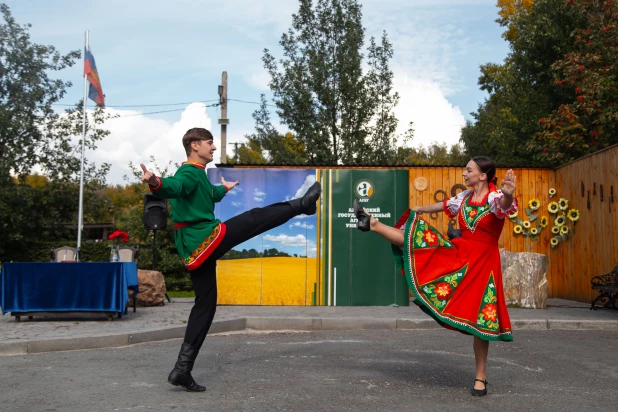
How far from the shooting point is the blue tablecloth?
9.84 meters

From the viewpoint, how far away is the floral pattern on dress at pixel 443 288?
5195 mm

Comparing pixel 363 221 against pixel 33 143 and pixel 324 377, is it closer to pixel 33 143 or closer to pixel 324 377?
pixel 324 377

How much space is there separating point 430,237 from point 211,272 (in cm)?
172

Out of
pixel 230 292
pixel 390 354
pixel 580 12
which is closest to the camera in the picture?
pixel 390 354

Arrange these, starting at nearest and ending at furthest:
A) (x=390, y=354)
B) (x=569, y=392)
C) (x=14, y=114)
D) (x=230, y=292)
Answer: (x=569, y=392)
(x=390, y=354)
(x=230, y=292)
(x=14, y=114)

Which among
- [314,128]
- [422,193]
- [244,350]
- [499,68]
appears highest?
[499,68]

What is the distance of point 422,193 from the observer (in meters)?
15.0

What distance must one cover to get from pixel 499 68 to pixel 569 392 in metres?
33.9

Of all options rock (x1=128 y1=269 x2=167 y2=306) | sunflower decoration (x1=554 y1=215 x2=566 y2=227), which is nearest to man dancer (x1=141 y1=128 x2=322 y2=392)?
rock (x1=128 y1=269 x2=167 y2=306)

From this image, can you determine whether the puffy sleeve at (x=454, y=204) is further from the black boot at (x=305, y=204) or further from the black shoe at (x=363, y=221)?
the black boot at (x=305, y=204)

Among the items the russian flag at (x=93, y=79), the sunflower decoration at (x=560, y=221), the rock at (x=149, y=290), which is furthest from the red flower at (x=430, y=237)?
the russian flag at (x=93, y=79)

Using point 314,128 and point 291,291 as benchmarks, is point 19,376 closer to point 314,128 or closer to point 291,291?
point 291,291

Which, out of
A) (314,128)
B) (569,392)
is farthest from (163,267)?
(569,392)

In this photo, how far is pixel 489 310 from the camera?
5.17m
